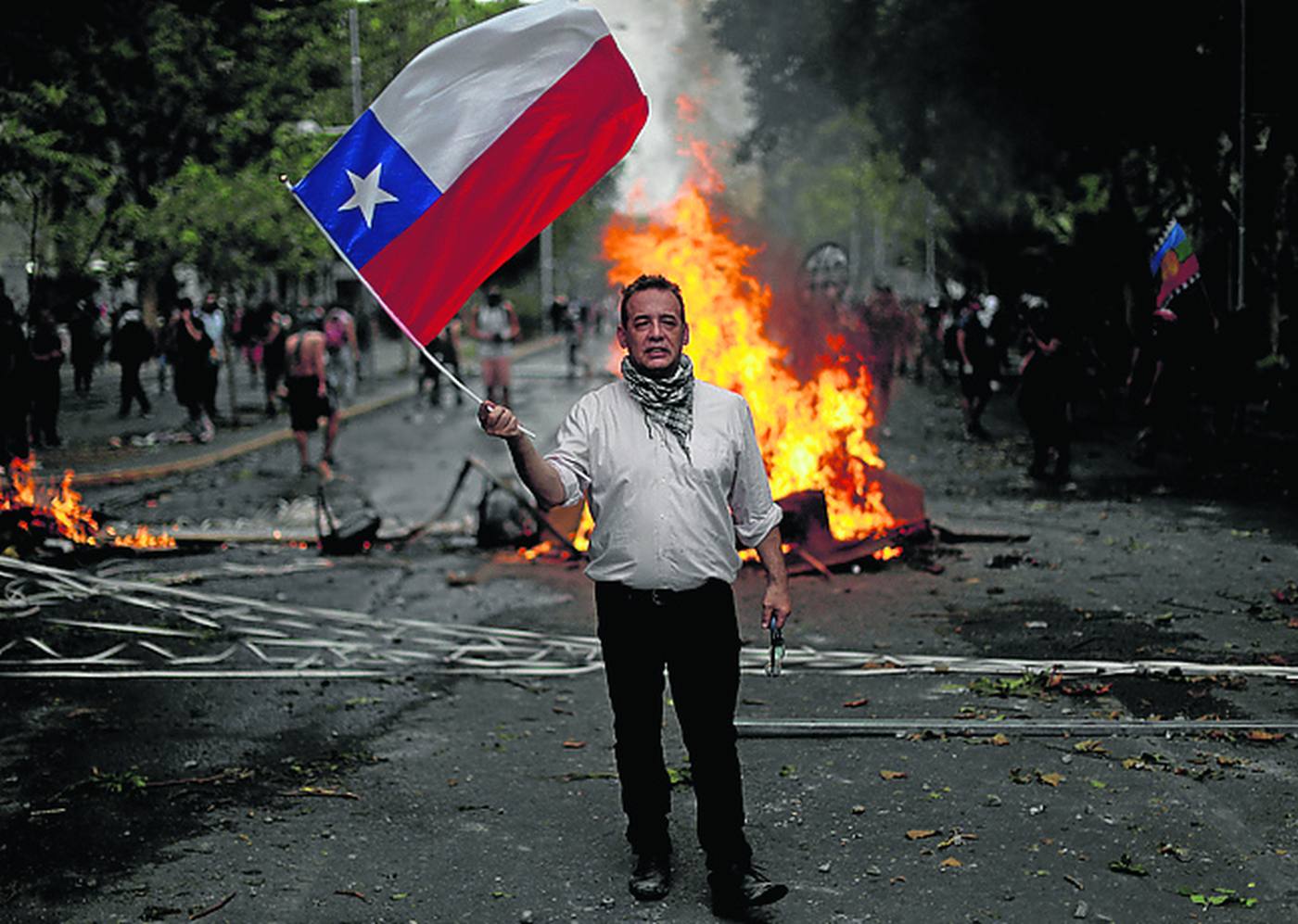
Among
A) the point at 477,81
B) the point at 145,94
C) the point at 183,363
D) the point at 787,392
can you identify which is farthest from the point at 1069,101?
Result: the point at 477,81

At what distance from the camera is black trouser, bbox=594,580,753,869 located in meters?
4.72

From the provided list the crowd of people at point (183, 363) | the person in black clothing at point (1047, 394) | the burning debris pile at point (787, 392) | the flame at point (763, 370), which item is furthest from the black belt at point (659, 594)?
the person in black clothing at point (1047, 394)

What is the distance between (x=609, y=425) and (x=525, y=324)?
228ft

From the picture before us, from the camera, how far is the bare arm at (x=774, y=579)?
16.0ft

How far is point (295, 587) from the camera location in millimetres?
10820

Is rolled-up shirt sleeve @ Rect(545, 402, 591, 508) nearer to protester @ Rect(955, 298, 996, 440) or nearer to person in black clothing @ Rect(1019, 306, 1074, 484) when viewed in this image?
person in black clothing @ Rect(1019, 306, 1074, 484)

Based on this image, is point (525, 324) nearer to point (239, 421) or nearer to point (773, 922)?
point (239, 421)

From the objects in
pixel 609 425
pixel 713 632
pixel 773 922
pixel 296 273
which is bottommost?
pixel 773 922

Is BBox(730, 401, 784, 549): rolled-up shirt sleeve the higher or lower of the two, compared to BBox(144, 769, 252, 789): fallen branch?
higher

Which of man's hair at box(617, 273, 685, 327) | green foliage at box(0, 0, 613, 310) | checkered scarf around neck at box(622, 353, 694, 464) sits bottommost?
checkered scarf around neck at box(622, 353, 694, 464)

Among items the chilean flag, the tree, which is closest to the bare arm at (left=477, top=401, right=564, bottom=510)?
the chilean flag

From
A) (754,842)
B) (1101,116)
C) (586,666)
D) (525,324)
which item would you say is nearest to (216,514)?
(586,666)

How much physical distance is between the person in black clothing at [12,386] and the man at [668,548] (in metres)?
13.0

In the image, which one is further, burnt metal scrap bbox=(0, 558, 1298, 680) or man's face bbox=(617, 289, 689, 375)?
burnt metal scrap bbox=(0, 558, 1298, 680)
